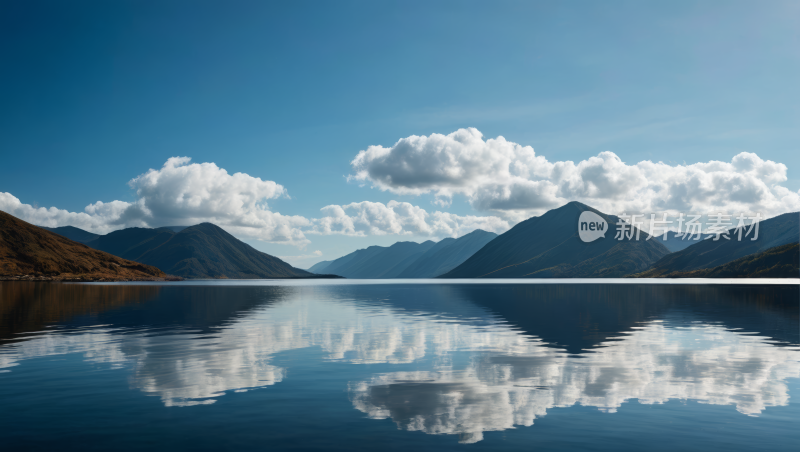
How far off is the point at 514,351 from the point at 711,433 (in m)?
19.4

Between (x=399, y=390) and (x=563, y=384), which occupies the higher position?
(x=399, y=390)

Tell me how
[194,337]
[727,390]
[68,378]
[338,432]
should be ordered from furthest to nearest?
[194,337]
[68,378]
[727,390]
[338,432]

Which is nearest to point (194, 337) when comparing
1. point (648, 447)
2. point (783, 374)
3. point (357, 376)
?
point (357, 376)

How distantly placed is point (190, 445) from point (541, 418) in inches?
534

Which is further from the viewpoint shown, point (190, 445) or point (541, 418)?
point (541, 418)

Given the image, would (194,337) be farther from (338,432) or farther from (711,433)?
(711,433)

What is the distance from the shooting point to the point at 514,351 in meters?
36.6

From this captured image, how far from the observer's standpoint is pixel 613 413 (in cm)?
1997

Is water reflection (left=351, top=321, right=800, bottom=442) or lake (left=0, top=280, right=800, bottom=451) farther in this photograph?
water reflection (left=351, top=321, right=800, bottom=442)

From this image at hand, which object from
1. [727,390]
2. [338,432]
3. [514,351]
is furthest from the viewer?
[514,351]

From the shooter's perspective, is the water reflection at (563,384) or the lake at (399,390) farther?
the water reflection at (563,384)

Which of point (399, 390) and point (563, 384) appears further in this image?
point (563, 384)

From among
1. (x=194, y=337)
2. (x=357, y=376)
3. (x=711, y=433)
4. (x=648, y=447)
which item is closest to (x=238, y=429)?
(x=357, y=376)

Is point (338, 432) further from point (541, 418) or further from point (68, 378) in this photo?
point (68, 378)
